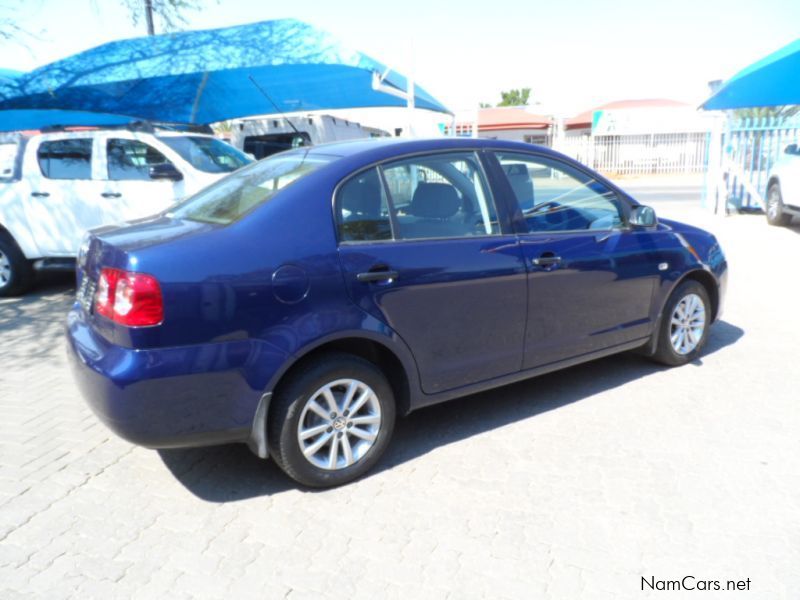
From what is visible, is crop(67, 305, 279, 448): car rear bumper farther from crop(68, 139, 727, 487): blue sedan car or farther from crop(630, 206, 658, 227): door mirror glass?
crop(630, 206, 658, 227): door mirror glass

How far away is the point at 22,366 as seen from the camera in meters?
5.38

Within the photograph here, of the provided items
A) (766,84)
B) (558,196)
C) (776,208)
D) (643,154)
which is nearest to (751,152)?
(766,84)

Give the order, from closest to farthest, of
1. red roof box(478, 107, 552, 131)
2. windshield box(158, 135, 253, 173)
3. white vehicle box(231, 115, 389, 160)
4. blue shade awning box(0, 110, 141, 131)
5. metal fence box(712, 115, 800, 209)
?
windshield box(158, 135, 253, 173), blue shade awning box(0, 110, 141, 131), metal fence box(712, 115, 800, 209), white vehicle box(231, 115, 389, 160), red roof box(478, 107, 552, 131)

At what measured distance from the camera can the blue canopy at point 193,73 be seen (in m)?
8.88

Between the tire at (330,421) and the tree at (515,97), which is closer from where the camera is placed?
the tire at (330,421)

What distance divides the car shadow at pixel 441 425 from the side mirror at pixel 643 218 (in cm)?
115

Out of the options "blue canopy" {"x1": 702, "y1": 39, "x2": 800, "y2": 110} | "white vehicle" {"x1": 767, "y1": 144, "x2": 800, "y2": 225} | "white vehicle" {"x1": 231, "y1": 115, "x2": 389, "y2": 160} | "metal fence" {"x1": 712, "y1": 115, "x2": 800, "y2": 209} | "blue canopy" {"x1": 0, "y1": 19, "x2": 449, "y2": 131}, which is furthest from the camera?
"white vehicle" {"x1": 231, "y1": 115, "x2": 389, "y2": 160}

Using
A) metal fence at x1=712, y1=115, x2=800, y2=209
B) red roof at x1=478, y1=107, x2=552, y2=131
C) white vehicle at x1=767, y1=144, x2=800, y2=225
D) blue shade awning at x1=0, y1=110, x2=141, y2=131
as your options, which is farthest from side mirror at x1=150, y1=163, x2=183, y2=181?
red roof at x1=478, y1=107, x2=552, y2=131

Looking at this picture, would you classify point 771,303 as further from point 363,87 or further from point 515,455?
point 363,87

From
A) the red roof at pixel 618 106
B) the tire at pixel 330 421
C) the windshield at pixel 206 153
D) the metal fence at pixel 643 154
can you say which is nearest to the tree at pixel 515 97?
the red roof at pixel 618 106

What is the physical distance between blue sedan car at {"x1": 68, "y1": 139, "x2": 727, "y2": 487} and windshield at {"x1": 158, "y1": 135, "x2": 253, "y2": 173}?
387cm

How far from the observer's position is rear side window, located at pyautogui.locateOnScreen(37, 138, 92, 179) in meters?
7.63

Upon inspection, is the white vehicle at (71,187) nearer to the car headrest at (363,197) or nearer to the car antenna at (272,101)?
the car antenna at (272,101)

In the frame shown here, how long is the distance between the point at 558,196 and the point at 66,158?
5989 mm
